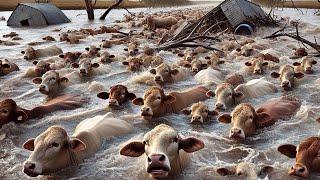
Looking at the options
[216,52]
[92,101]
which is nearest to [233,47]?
[216,52]

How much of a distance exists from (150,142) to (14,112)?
3272 mm

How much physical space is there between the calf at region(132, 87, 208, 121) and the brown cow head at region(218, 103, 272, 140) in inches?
54.1

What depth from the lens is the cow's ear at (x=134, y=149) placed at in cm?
584

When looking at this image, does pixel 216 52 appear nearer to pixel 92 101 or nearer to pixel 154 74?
pixel 154 74

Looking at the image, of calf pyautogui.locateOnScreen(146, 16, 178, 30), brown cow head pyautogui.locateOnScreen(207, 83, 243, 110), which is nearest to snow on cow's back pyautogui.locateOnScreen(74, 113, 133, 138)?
brown cow head pyautogui.locateOnScreen(207, 83, 243, 110)

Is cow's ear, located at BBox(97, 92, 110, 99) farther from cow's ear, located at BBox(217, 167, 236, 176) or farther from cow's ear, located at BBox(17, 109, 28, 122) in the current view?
cow's ear, located at BBox(217, 167, 236, 176)

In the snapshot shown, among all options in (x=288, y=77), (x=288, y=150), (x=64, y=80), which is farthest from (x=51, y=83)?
(x=288, y=150)

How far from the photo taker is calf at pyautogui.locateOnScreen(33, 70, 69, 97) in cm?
1007

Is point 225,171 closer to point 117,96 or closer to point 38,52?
point 117,96

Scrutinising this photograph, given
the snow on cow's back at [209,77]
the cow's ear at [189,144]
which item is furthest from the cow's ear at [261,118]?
the snow on cow's back at [209,77]

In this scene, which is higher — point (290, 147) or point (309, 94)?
point (290, 147)

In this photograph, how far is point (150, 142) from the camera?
5.66 meters

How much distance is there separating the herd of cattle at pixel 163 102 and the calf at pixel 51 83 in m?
0.02

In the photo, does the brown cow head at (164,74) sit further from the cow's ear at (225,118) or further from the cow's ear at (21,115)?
the cow's ear at (21,115)
